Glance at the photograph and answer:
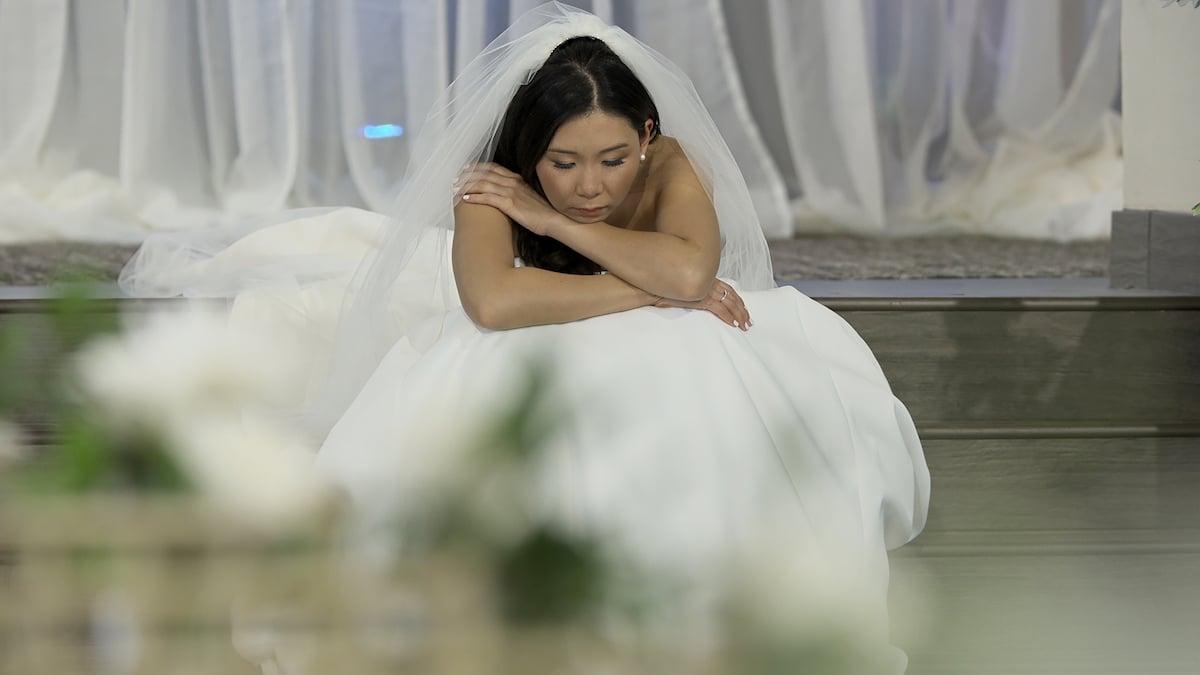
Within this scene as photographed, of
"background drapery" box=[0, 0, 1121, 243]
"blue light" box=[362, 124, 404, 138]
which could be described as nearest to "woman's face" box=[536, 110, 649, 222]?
"background drapery" box=[0, 0, 1121, 243]

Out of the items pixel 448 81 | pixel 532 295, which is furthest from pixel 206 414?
pixel 448 81

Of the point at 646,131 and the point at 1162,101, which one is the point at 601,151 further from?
the point at 1162,101

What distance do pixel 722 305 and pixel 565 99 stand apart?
332mm

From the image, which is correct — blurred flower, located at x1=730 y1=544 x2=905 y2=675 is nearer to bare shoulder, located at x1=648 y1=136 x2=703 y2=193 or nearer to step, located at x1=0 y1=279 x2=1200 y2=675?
step, located at x1=0 y1=279 x2=1200 y2=675

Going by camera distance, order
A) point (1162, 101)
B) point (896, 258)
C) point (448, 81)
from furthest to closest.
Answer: point (448, 81)
point (896, 258)
point (1162, 101)

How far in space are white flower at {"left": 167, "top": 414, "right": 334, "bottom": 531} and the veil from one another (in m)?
1.34

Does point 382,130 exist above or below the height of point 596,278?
above

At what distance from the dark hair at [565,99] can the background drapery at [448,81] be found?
2.10 m

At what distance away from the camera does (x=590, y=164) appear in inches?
66.5

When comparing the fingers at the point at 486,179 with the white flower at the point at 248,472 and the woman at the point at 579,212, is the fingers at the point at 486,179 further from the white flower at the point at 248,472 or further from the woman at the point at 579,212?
the white flower at the point at 248,472

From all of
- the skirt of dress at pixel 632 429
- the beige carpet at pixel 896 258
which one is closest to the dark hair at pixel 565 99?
the skirt of dress at pixel 632 429

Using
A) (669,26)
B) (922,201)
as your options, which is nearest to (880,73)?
(922,201)

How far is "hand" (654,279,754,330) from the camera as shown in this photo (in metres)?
1.65

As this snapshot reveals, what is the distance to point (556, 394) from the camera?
0.85ft
